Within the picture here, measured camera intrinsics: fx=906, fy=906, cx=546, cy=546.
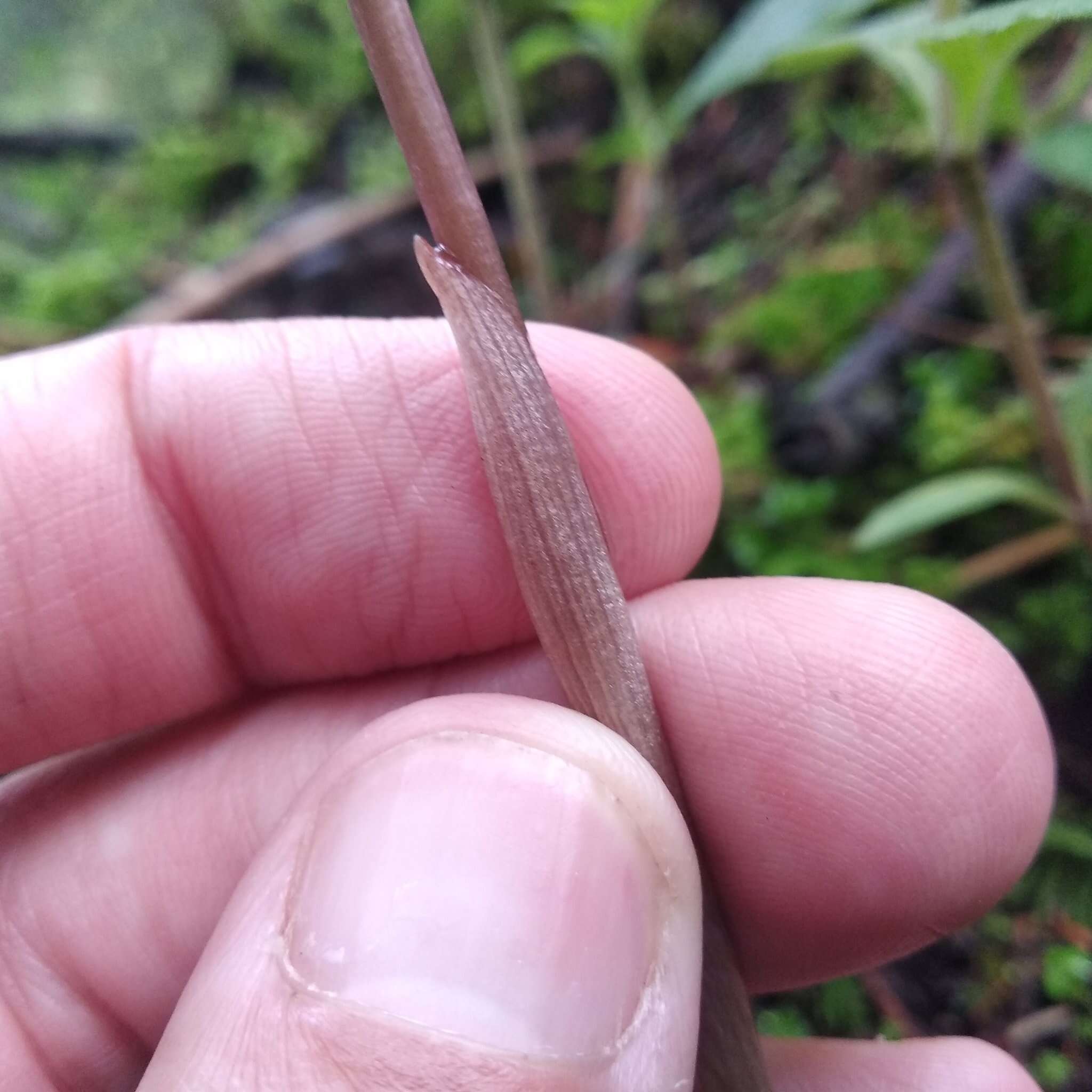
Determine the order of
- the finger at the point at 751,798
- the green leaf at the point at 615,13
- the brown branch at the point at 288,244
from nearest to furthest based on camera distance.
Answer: the finger at the point at 751,798 < the green leaf at the point at 615,13 < the brown branch at the point at 288,244

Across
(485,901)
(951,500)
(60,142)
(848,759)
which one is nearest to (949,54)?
(951,500)

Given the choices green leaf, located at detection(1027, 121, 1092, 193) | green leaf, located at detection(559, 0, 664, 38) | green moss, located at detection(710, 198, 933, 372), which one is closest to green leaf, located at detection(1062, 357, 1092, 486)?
green leaf, located at detection(1027, 121, 1092, 193)

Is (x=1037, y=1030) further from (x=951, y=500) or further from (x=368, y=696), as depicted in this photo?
(x=368, y=696)

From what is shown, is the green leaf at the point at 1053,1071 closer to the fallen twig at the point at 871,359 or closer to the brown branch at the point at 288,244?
the fallen twig at the point at 871,359

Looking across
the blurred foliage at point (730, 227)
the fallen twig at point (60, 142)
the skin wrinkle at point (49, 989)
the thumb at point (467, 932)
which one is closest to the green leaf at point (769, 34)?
the blurred foliage at point (730, 227)

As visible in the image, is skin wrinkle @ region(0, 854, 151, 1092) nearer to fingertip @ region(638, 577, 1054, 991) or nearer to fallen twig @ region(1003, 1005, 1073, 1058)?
fingertip @ region(638, 577, 1054, 991)

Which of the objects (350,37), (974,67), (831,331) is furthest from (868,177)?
(350,37)
